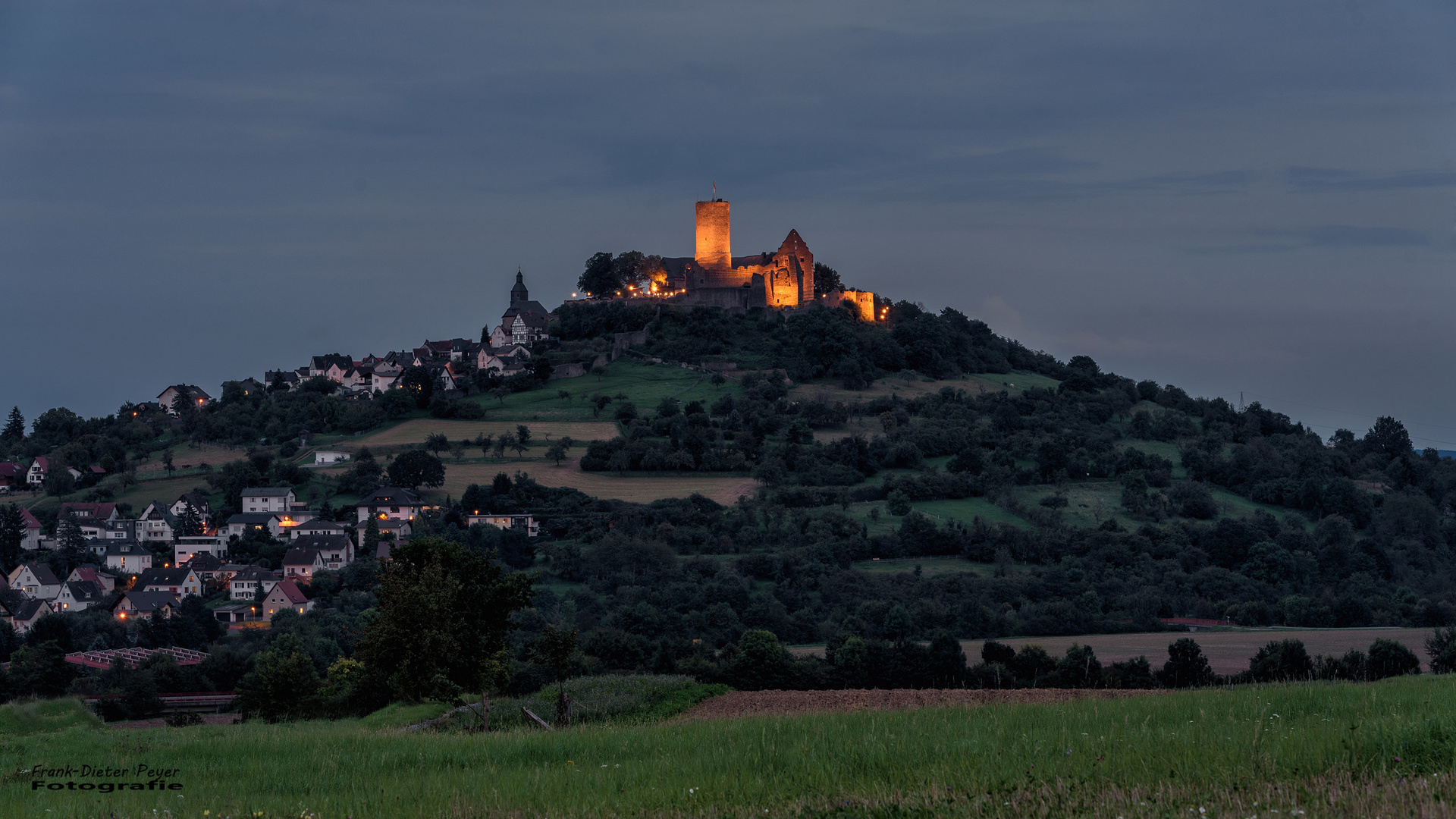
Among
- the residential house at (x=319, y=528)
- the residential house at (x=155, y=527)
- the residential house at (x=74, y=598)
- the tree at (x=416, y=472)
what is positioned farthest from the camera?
the residential house at (x=155, y=527)

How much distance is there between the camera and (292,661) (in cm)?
3222

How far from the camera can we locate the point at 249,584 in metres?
65.2

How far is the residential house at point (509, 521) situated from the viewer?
71688 mm

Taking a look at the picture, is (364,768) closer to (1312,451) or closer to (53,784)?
(53,784)

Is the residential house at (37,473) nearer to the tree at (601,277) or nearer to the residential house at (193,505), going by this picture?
the residential house at (193,505)

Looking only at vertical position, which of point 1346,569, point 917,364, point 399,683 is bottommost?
point 1346,569

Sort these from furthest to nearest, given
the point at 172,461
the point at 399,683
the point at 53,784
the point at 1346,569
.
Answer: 1. the point at 172,461
2. the point at 1346,569
3. the point at 399,683
4. the point at 53,784

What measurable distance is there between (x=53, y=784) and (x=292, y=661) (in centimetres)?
2089

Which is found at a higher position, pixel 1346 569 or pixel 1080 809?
pixel 1080 809

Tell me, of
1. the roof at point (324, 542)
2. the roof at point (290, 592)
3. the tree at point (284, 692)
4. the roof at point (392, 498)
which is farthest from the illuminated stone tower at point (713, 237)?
the tree at point (284, 692)

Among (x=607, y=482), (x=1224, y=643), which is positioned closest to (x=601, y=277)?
(x=607, y=482)

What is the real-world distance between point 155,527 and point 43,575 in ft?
38.7

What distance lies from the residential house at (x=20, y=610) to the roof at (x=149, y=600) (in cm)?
371

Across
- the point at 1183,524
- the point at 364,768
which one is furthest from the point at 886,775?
the point at 1183,524
